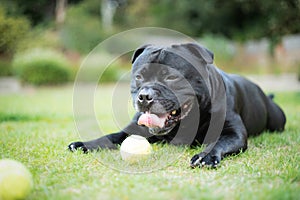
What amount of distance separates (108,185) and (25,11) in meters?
17.1

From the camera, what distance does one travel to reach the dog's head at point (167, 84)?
11.9 ft

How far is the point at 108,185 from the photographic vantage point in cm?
276

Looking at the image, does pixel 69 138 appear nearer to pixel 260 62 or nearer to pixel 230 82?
pixel 230 82

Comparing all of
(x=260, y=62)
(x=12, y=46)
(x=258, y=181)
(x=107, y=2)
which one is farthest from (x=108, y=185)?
(x=107, y=2)

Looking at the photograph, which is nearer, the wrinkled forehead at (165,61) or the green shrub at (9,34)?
the wrinkled forehead at (165,61)

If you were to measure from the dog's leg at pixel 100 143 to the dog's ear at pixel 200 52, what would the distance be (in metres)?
1.20

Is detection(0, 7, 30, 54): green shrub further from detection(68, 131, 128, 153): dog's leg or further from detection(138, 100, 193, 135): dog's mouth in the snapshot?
detection(138, 100, 193, 135): dog's mouth

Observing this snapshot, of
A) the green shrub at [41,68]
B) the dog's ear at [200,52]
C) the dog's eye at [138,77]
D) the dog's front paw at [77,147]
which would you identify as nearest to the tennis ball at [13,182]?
the dog's front paw at [77,147]

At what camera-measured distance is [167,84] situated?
12.1 feet

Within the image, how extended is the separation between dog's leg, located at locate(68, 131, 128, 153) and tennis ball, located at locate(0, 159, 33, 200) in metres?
1.37

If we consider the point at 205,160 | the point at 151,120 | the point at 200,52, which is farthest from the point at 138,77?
the point at 205,160

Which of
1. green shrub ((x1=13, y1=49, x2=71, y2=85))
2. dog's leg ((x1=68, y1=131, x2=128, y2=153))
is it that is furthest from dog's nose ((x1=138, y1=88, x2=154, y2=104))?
green shrub ((x1=13, y1=49, x2=71, y2=85))

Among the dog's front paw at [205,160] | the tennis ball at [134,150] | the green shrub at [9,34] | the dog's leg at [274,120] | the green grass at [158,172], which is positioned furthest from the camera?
the green shrub at [9,34]

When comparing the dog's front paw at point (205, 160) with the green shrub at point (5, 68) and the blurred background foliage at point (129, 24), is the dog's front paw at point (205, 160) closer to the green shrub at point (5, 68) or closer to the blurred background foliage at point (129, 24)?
the blurred background foliage at point (129, 24)
